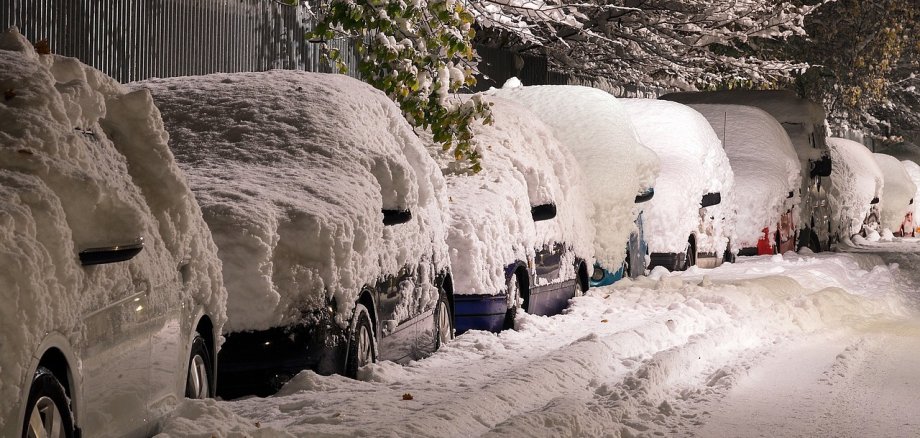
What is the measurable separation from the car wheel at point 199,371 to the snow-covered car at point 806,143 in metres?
16.0

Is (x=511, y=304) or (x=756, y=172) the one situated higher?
(x=756, y=172)

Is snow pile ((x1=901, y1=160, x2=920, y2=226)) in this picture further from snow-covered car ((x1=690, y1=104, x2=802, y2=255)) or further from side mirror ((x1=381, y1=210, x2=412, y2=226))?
side mirror ((x1=381, y1=210, x2=412, y2=226))

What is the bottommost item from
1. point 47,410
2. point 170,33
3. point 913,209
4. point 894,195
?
point 913,209

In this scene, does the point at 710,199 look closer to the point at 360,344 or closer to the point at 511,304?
the point at 511,304

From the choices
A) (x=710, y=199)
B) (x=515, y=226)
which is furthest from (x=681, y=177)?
(x=515, y=226)

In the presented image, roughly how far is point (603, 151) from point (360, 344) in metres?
6.41

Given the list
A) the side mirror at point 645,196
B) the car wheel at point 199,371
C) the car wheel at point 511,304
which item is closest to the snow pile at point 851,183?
the side mirror at point 645,196

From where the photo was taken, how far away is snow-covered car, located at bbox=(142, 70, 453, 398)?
6895mm

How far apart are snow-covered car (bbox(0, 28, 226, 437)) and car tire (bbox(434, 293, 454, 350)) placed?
3.53 meters

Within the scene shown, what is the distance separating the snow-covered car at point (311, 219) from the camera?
6.89 metres

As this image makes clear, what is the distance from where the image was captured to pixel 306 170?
7879 mm

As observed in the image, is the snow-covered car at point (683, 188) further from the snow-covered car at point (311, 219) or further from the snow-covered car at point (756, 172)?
the snow-covered car at point (311, 219)

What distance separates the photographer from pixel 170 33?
41.3 ft

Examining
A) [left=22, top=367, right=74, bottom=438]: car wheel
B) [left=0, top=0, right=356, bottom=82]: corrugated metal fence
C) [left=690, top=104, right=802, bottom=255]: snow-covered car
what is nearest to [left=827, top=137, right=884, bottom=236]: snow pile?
[left=690, top=104, right=802, bottom=255]: snow-covered car
